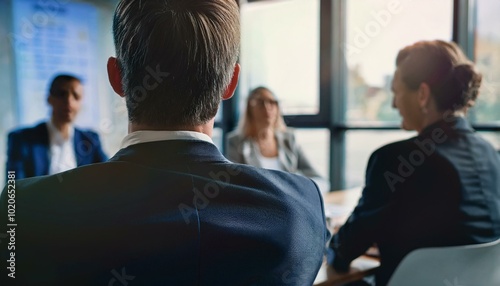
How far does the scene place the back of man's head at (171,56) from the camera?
0.87m

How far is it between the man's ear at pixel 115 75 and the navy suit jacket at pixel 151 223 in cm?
15

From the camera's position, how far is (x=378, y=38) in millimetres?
4043

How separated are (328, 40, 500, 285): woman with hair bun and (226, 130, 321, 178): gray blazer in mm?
1960

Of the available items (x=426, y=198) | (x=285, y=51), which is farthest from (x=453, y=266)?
(x=285, y=51)

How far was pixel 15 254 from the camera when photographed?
A: 2.59 ft

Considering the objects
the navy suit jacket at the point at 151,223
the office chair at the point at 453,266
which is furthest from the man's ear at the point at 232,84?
the office chair at the point at 453,266

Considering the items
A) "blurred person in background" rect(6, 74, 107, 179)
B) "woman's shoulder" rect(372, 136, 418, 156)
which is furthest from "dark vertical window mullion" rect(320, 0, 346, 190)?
"woman's shoulder" rect(372, 136, 418, 156)

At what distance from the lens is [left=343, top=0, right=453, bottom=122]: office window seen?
3.71m

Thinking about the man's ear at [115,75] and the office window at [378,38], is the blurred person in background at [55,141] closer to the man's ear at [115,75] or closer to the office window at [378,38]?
the man's ear at [115,75]

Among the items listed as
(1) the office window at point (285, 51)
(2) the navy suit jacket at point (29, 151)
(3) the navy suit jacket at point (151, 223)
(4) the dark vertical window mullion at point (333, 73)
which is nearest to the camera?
(3) the navy suit jacket at point (151, 223)

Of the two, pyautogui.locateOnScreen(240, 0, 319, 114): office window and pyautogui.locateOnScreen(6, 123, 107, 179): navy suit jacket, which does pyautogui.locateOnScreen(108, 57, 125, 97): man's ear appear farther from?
pyautogui.locateOnScreen(240, 0, 319, 114): office window

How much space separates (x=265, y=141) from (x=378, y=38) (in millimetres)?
1393

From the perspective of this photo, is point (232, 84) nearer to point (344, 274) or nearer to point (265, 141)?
point (344, 274)

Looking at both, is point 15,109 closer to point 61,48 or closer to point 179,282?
point 61,48
